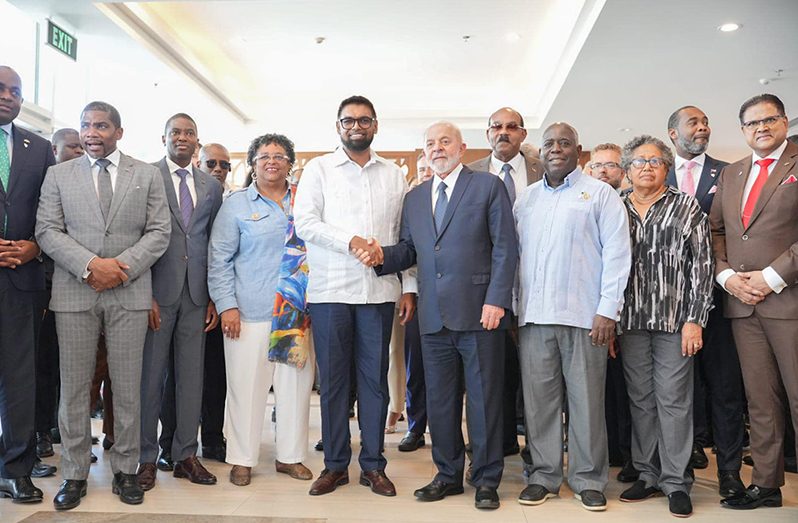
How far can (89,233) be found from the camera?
3246mm

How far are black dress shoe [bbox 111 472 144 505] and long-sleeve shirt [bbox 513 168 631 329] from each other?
6.56 feet

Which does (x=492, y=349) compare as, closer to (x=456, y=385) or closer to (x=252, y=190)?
(x=456, y=385)

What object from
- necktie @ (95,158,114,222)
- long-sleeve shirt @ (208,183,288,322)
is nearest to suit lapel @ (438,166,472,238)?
long-sleeve shirt @ (208,183,288,322)

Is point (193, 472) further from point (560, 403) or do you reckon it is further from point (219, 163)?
point (219, 163)

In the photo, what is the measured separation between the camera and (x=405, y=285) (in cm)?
357

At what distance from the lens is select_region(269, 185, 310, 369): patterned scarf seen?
354 cm

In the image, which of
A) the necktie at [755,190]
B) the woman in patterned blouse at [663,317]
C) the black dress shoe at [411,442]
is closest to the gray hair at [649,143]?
the woman in patterned blouse at [663,317]

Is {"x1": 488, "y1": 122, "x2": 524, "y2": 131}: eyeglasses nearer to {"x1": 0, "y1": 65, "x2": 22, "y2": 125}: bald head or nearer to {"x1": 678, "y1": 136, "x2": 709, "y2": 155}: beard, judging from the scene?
{"x1": 678, "y1": 136, "x2": 709, "y2": 155}: beard

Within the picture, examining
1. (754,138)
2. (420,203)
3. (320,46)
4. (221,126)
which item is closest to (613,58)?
(320,46)

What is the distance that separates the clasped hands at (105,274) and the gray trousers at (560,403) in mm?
1940

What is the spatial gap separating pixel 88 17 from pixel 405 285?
555 centimetres

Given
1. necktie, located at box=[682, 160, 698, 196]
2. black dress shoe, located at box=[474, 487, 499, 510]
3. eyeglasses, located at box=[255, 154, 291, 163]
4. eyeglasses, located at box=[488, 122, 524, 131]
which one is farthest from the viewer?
eyeglasses, located at box=[488, 122, 524, 131]

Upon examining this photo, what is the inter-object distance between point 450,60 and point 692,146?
601cm

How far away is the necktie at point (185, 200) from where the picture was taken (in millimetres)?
3688
